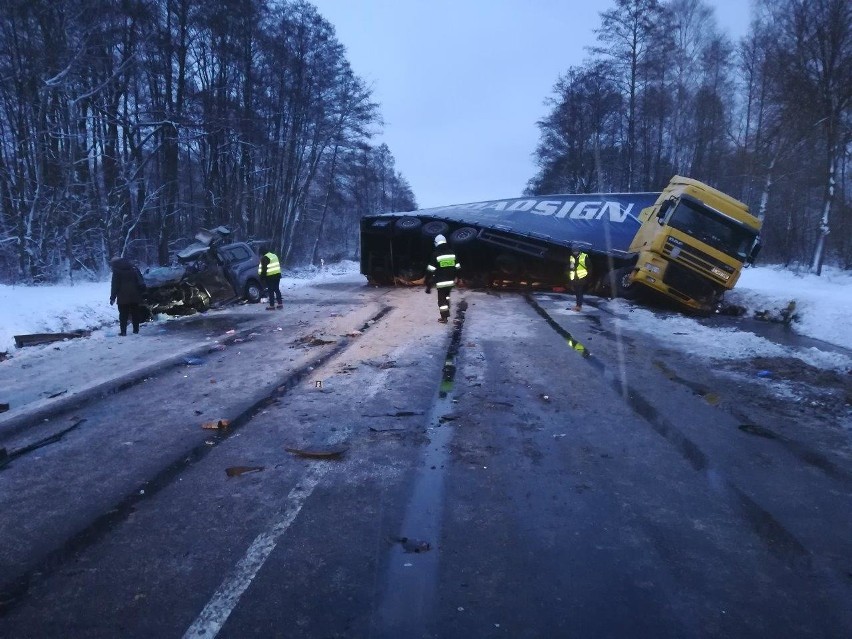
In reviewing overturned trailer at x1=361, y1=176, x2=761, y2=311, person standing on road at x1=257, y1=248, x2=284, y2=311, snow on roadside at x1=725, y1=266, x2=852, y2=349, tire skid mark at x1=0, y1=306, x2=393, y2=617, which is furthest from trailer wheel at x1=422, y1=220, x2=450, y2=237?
tire skid mark at x1=0, y1=306, x2=393, y2=617

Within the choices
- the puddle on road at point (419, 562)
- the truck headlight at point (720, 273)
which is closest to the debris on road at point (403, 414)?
the puddle on road at point (419, 562)

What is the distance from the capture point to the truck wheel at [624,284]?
15.3 m

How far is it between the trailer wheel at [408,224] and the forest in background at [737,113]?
15115 millimetres

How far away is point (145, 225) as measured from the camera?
2295 cm

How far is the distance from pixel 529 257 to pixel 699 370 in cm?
1152

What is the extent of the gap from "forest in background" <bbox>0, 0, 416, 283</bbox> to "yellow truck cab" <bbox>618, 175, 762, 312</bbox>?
17004 millimetres

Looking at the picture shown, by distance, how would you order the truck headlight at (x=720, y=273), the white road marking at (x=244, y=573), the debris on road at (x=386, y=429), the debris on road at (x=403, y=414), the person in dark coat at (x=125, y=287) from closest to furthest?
the white road marking at (x=244, y=573) < the debris on road at (x=386, y=429) < the debris on road at (x=403, y=414) < the person in dark coat at (x=125, y=287) < the truck headlight at (x=720, y=273)

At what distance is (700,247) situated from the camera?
13172 millimetres

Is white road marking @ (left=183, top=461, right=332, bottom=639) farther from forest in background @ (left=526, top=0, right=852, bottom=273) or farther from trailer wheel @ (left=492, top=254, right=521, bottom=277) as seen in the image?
forest in background @ (left=526, top=0, right=852, bottom=273)

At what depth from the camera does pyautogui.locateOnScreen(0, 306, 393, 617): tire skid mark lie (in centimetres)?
264

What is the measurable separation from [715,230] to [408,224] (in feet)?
31.3

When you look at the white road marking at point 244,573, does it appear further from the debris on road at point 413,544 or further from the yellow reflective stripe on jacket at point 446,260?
the yellow reflective stripe on jacket at point 446,260

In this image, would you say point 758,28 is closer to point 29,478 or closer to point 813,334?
point 813,334

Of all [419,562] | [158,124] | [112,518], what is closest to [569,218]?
[158,124]
